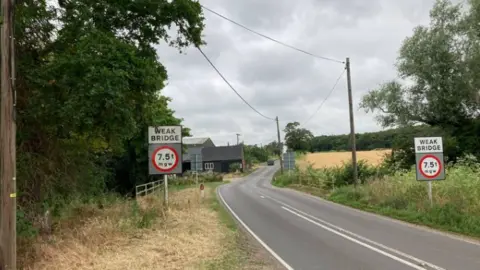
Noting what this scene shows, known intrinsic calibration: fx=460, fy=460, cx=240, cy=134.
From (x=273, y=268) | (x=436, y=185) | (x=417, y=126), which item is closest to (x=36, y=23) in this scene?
(x=273, y=268)

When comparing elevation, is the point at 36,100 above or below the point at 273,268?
above

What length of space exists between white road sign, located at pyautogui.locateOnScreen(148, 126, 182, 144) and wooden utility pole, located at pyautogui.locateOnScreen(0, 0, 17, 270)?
744 cm

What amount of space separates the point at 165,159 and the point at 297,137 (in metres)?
131

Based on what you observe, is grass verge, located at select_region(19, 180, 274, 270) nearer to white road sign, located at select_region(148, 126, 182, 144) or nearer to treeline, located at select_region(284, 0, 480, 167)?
white road sign, located at select_region(148, 126, 182, 144)

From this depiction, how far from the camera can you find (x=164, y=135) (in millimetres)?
15469

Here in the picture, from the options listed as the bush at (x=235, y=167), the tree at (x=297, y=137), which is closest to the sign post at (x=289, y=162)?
the bush at (x=235, y=167)

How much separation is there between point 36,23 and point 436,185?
51.6 ft

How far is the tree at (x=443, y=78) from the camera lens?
35.0m

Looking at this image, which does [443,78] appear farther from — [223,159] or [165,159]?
[223,159]

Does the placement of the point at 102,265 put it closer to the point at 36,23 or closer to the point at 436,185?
the point at 36,23

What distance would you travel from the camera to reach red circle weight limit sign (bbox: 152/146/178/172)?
15328 mm

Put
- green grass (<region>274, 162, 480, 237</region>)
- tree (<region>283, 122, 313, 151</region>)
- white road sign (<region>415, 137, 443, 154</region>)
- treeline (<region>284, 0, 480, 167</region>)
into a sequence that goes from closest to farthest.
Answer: green grass (<region>274, 162, 480, 237</region>)
white road sign (<region>415, 137, 443, 154</region>)
treeline (<region>284, 0, 480, 167</region>)
tree (<region>283, 122, 313, 151</region>)

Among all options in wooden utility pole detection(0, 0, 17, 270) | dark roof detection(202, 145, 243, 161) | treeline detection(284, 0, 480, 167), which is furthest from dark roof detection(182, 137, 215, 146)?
wooden utility pole detection(0, 0, 17, 270)

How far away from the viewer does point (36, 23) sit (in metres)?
11.3
